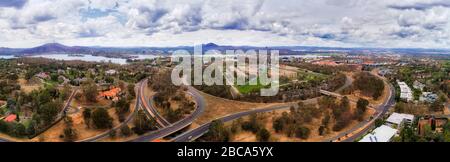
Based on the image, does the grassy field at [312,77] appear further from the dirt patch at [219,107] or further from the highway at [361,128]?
the dirt patch at [219,107]

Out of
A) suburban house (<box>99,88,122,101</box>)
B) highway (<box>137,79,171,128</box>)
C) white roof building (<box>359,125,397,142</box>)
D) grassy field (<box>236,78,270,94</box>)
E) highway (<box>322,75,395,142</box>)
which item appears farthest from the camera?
grassy field (<box>236,78,270,94</box>)

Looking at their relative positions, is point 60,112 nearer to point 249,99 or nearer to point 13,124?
point 13,124

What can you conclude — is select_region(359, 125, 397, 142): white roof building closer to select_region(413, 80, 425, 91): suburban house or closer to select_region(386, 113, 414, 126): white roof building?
select_region(386, 113, 414, 126): white roof building

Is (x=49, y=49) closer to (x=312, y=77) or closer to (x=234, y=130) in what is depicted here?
(x=312, y=77)

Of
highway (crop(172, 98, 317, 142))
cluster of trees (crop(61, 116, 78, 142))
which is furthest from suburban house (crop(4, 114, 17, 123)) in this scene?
highway (crop(172, 98, 317, 142))

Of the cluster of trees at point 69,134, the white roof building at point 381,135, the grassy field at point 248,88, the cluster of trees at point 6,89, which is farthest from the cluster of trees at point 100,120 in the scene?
the white roof building at point 381,135
